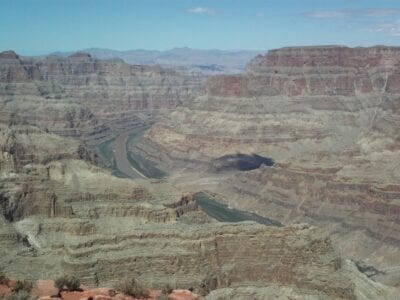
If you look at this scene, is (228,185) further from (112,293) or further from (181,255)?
(112,293)

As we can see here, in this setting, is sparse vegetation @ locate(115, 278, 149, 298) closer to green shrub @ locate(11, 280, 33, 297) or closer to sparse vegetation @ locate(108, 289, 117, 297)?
sparse vegetation @ locate(108, 289, 117, 297)

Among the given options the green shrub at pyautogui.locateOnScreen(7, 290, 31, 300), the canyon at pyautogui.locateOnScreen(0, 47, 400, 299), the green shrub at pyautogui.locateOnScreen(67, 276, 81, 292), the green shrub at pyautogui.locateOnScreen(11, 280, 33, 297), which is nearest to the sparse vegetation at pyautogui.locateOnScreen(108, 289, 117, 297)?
the green shrub at pyautogui.locateOnScreen(67, 276, 81, 292)

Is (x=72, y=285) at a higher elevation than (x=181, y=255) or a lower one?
higher

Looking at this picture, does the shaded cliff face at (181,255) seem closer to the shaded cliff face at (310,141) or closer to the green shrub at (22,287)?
the green shrub at (22,287)

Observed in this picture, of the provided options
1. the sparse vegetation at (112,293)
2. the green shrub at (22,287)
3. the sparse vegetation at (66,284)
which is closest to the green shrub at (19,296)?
the green shrub at (22,287)

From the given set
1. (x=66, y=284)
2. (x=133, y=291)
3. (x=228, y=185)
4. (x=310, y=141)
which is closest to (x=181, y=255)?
(x=133, y=291)

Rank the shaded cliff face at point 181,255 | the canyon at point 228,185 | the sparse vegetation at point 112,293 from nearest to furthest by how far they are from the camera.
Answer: the sparse vegetation at point 112,293 < the shaded cliff face at point 181,255 < the canyon at point 228,185

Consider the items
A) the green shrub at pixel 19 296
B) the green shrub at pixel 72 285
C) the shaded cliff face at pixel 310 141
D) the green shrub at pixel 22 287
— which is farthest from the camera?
the shaded cliff face at pixel 310 141
